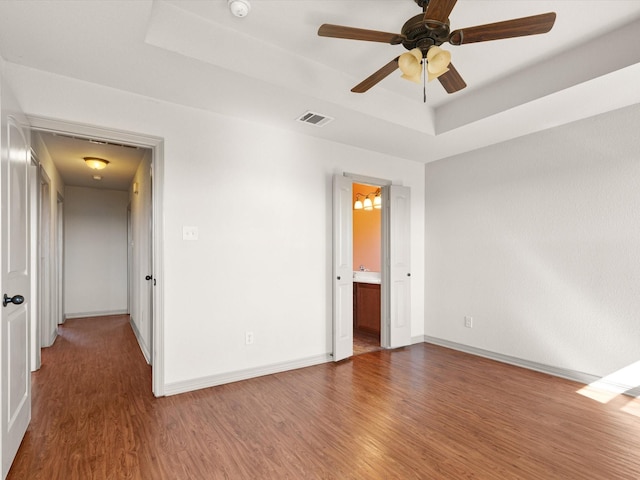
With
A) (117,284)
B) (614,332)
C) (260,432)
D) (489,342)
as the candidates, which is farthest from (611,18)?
(117,284)

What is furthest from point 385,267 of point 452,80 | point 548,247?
point 452,80

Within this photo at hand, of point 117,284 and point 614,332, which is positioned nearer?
point 614,332

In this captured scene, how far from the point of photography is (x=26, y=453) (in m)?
2.08

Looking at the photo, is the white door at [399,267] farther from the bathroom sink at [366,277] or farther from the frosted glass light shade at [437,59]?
the frosted glass light shade at [437,59]

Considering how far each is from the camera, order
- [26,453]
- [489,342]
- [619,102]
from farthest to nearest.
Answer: [489,342] → [619,102] → [26,453]

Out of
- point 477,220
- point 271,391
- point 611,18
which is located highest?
point 611,18

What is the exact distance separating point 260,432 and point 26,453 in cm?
139

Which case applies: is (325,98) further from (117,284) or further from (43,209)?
(117,284)

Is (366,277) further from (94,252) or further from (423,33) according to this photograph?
(94,252)

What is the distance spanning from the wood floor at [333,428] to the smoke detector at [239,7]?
2.76 metres

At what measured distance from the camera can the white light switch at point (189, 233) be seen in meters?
3.04

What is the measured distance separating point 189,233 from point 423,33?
2350 millimetres

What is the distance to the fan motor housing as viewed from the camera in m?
1.88

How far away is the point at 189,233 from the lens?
306 cm
